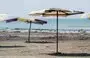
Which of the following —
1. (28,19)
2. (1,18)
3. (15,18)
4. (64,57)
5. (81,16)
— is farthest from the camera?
(28,19)

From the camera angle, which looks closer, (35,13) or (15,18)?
Result: (35,13)

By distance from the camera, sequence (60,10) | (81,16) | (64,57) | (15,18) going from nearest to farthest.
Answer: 1. (64,57)
2. (60,10)
3. (81,16)
4. (15,18)

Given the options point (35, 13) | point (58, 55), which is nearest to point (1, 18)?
point (35, 13)

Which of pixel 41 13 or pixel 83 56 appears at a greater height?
pixel 41 13

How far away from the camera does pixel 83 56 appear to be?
67.3 feet

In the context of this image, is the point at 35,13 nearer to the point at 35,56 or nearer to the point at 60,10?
the point at 60,10

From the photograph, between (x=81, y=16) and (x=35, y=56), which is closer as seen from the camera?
(x=35, y=56)

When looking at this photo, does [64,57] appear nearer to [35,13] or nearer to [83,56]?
[83,56]

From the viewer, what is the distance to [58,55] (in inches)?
833

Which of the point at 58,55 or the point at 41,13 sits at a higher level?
the point at 41,13

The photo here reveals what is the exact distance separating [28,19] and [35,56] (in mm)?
11993

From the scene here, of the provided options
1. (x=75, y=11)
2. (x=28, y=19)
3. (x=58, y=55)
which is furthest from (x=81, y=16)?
(x=28, y=19)

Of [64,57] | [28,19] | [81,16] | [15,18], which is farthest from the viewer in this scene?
[28,19]

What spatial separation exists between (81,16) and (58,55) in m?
4.28
